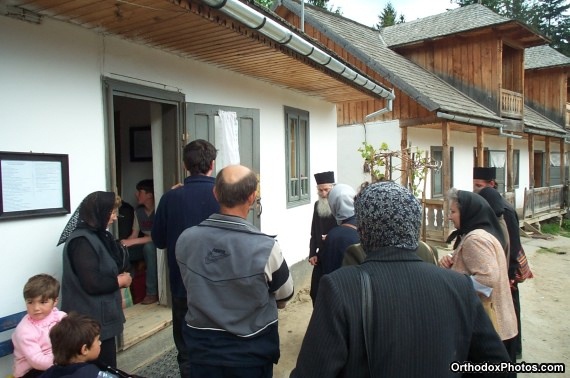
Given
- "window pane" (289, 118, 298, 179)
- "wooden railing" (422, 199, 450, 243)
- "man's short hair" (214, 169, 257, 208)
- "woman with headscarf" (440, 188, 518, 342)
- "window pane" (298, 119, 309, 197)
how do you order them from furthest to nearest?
"wooden railing" (422, 199, 450, 243)
"window pane" (298, 119, 309, 197)
"window pane" (289, 118, 298, 179)
"woman with headscarf" (440, 188, 518, 342)
"man's short hair" (214, 169, 257, 208)

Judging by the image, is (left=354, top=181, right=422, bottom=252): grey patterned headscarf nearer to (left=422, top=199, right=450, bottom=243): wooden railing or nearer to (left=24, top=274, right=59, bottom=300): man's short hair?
(left=24, top=274, right=59, bottom=300): man's short hair

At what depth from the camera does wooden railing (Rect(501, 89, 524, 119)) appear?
43.5ft

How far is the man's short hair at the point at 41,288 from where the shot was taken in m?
2.38

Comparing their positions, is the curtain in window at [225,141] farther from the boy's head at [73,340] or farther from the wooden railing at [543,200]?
the wooden railing at [543,200]

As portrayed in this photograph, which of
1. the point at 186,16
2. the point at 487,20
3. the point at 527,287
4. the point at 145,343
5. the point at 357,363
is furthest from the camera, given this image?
the point at 487,20

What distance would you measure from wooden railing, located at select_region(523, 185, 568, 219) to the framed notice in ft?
48.6

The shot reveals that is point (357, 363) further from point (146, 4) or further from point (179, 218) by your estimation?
point (146, 4)

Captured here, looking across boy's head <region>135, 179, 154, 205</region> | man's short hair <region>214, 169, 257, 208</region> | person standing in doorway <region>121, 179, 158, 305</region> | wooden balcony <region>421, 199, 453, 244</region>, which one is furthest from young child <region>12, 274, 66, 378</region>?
wooden balcony <region>421, 199, 453, 244</region>

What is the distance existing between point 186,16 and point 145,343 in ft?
9.84

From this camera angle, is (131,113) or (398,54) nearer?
(131,113)

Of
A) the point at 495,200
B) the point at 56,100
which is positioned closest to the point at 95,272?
the point at 56,100

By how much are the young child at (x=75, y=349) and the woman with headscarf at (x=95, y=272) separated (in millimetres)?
454

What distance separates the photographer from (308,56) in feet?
14.5

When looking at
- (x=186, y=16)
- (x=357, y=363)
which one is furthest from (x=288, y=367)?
(x=186, y=16)
